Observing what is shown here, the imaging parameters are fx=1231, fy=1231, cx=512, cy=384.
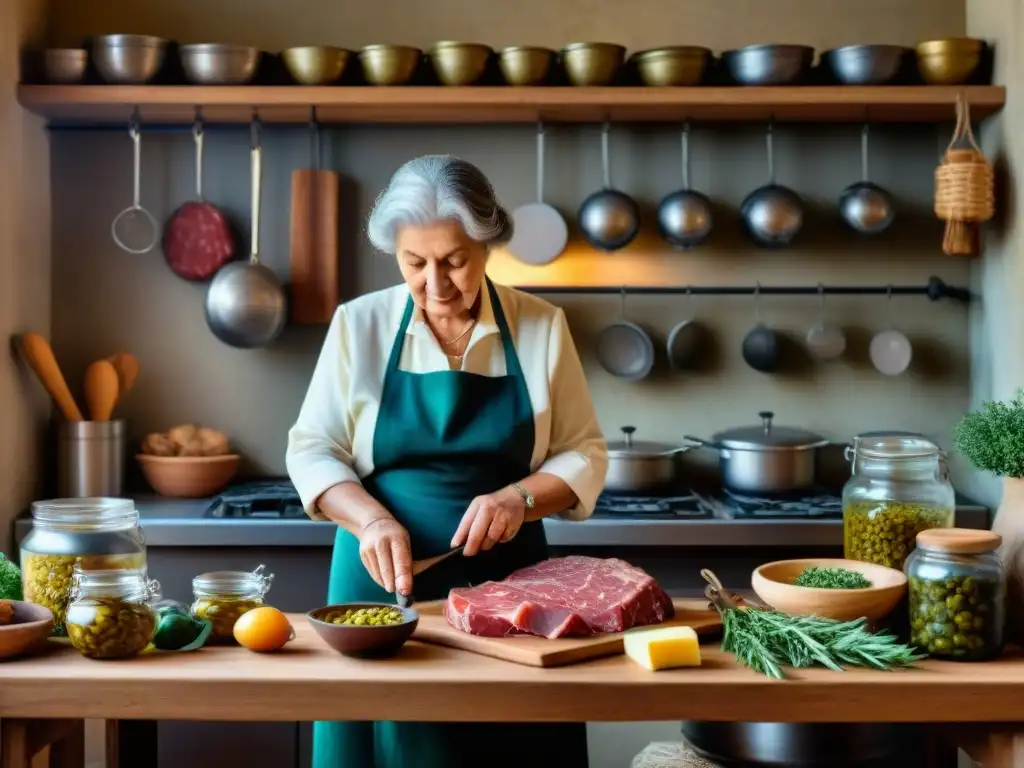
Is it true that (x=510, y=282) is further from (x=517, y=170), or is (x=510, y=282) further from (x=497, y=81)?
(x=497, y=81)

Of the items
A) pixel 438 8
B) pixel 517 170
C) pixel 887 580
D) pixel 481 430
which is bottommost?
pixel 887 580

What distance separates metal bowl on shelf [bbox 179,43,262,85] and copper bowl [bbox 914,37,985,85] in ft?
6.28

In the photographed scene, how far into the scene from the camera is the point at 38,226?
3.72 metres

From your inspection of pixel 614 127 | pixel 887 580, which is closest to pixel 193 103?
pixel 614 127

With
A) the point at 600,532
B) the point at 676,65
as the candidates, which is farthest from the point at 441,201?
the point at 676,65

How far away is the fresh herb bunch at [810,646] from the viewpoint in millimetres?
1764

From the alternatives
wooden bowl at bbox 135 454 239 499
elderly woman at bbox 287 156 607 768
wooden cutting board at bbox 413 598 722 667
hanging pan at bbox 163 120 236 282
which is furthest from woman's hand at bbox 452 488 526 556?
hanging pan at bbox 163 120 236 282

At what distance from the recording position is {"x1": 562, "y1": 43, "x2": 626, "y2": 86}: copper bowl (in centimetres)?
347

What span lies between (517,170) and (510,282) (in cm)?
36

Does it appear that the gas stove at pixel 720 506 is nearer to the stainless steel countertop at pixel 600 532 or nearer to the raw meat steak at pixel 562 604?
the stainless steel countertop at pixel 600 532

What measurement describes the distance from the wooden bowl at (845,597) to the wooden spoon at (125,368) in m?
2.39

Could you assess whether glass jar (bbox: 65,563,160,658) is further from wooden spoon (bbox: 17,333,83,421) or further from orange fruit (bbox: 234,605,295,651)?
wooden spoon (bbox: 17,333,83,421)

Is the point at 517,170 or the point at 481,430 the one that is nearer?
the point at 481,430

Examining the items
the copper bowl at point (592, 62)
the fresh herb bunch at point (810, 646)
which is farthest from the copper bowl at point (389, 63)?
the fresh herb bunch at point (810, 646)
